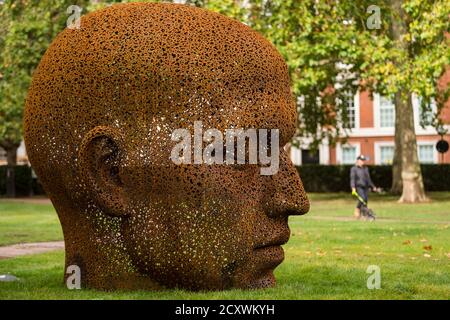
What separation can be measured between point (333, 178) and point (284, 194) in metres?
35.5

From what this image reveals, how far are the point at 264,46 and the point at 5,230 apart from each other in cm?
1197

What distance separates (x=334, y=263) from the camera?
11.1 meters

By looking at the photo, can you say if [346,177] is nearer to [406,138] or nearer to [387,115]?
[387,115]

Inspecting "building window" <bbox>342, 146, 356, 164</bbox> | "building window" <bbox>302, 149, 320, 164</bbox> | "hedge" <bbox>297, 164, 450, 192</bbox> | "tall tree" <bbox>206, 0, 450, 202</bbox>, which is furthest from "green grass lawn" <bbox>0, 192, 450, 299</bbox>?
"building window" <bbox>302, 149, 320, 164</bbox>

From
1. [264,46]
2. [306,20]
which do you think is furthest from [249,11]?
[264,46]

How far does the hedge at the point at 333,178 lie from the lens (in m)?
40.6

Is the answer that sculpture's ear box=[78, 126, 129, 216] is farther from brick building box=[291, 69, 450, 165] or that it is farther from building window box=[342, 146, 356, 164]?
building window box=[342, 146, 356, 164]

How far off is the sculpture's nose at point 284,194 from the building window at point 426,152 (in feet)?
139

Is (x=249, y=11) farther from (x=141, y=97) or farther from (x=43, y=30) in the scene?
(x=141, y=97)

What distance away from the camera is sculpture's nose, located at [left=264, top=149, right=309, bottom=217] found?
802cm

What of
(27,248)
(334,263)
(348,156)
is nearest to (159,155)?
(334,263)

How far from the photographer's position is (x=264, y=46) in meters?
8.38

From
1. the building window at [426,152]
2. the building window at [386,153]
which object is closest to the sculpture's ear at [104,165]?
the building window at [426,152]

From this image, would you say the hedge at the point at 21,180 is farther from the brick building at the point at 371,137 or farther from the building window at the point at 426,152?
the building window at the point at 426,152
